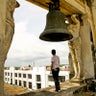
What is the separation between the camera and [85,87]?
6.45 meters

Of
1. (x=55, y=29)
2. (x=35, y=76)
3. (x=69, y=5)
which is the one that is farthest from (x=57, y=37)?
(x=35, y=76)

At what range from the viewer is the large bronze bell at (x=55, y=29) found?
3.66 metres

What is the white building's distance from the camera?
29747 mm

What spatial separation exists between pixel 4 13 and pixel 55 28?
87 cm

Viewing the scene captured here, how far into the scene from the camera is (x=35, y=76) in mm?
38750

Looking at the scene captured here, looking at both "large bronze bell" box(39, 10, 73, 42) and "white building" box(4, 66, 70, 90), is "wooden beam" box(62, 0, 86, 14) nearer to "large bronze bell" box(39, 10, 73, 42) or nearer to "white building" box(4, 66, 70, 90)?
"large bronze bell" box(39, 10, 73, 42)

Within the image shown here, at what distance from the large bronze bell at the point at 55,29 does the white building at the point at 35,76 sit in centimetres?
2322

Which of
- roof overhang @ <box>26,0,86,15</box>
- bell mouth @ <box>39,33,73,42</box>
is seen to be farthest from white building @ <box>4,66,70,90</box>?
bell mouth @ <box>39,33,73,42</box>

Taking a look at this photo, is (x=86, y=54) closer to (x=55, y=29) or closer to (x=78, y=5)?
(x=78, y=5)

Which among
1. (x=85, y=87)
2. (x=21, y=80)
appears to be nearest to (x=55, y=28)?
(x=85, y=87)

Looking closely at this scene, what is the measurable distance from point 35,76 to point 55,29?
35486 mm

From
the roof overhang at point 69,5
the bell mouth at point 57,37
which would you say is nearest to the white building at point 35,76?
the roof overhang at point 69,5

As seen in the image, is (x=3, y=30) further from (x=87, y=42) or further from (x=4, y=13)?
(x=87, y=42)

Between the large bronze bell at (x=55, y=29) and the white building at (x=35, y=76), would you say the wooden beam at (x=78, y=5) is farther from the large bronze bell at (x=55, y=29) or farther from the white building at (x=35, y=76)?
the white building at (x=35, y=76)
